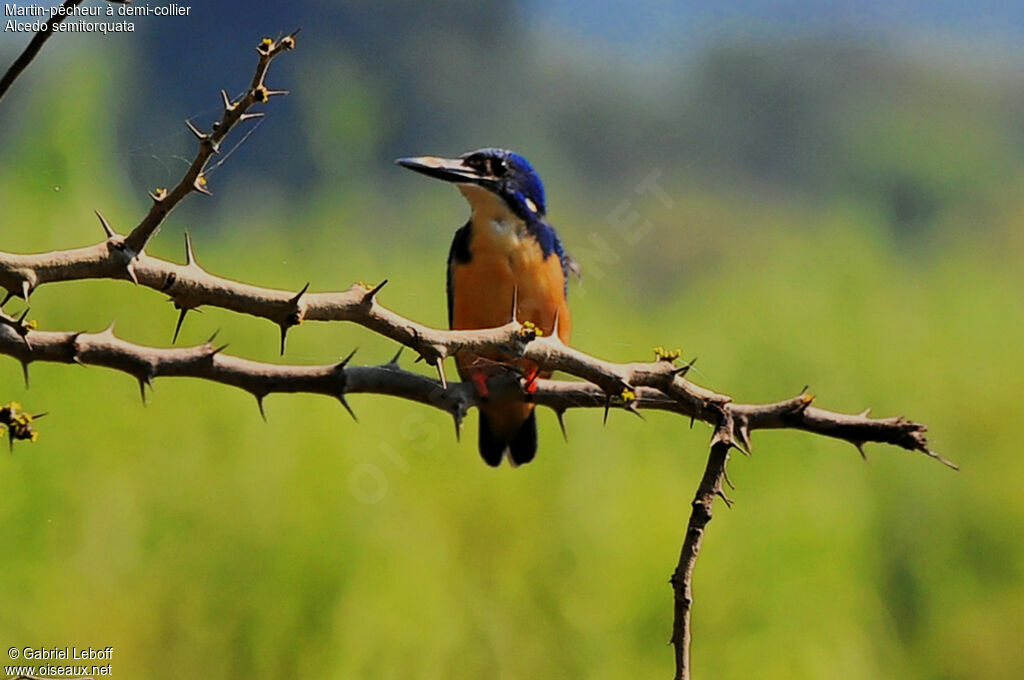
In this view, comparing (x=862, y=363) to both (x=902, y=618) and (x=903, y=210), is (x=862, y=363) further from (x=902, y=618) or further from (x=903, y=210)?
(x=902, y=618)

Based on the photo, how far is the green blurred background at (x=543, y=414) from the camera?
5.11ft

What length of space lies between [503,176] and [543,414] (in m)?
0.60

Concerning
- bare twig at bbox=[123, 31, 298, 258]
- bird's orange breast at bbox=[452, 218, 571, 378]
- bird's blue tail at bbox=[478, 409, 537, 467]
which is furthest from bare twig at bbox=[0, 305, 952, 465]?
bird's blue tail at bbox=[478, 409, 537, 467]

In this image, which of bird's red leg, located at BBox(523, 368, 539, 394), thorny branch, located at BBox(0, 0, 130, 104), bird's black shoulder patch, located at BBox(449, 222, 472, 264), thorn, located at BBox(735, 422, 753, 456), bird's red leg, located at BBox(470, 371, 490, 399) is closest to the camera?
thorny branch, located at BBox(0, 0, 130, 104)

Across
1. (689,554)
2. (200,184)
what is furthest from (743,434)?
(200,184)

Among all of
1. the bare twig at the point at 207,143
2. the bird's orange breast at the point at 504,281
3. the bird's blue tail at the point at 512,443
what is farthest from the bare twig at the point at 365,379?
the bird's blue tail at the point at 512,443

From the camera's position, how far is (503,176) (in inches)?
61.8

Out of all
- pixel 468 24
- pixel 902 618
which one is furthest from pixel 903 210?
pixel 468 24

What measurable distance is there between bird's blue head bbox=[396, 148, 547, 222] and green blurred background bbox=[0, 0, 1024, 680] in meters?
0.11

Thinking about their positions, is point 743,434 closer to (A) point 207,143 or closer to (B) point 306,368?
(B) point 306,368

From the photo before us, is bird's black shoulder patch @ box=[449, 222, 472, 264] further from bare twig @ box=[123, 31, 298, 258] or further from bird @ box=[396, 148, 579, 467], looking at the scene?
bare twig @ box=[123, 31, 298, 258]

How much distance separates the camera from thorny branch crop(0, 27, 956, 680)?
707 mm

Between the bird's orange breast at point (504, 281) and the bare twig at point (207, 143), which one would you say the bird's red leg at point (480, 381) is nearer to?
the bird's orange breast at point (504, 281)

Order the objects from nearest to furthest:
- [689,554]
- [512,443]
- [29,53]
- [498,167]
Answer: [29,53] < [689,554] < [498,167] < [512,443]
